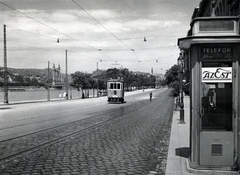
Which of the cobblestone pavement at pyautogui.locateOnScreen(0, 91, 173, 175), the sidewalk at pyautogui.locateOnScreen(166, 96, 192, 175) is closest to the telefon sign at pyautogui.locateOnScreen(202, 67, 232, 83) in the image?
the sidewalk at pyautogui.locateOnScreen(166, 96, 192, 175)

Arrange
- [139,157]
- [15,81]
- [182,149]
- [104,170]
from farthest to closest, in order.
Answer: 1. [15,81]
2. [182,149]
3. [139,157]
4. [104,170]

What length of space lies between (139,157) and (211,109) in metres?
2.57

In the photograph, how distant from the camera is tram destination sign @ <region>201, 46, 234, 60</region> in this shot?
6336 millimetres

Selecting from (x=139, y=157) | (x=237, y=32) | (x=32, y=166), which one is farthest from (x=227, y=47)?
(x=32, y=166)

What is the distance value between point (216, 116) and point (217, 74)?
89 centimetres

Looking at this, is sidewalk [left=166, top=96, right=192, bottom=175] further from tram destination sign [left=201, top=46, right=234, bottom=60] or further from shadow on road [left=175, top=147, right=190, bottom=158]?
tram destination sign [left=201, top=46, right=234, bottom=60]

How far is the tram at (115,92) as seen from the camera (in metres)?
39.2

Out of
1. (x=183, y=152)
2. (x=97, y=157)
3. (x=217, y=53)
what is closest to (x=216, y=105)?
(x=217, y=53)

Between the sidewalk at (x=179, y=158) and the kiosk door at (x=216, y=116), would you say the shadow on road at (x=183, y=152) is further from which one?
the kiosk door at (x=216, y=116)

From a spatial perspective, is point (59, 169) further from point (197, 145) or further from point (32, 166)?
point (197, 145)

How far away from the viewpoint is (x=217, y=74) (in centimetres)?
637

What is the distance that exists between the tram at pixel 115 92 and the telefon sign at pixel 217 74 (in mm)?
32642

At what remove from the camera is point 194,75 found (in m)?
6.42

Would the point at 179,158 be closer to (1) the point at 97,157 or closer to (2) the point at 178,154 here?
(2) the point at 178,154
